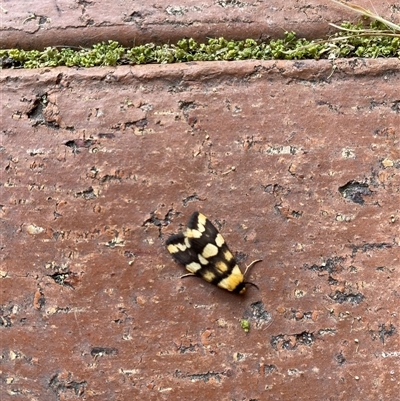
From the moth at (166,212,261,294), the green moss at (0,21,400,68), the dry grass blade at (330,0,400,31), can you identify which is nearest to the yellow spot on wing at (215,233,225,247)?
the moth at (166,212,261,294)

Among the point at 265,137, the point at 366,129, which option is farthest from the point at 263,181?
the point at 366,129

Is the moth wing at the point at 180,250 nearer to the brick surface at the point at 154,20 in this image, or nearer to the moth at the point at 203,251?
the moth at the point at 203,251

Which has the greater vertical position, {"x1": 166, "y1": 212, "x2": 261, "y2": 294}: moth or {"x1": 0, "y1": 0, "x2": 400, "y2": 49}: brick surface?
{"x1": 0, "y1": 0, "x2": 400, "y2": 49}: brick surface

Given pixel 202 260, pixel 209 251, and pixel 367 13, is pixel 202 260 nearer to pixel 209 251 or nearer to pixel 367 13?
pixel 209 251

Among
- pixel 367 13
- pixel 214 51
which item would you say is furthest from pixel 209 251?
pixel 367 13

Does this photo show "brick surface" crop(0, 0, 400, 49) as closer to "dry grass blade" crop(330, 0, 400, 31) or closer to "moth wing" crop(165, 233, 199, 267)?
"dry grass blade" crop(330, 0, 400, 31)

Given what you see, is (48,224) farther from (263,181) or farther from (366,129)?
(366,129)
